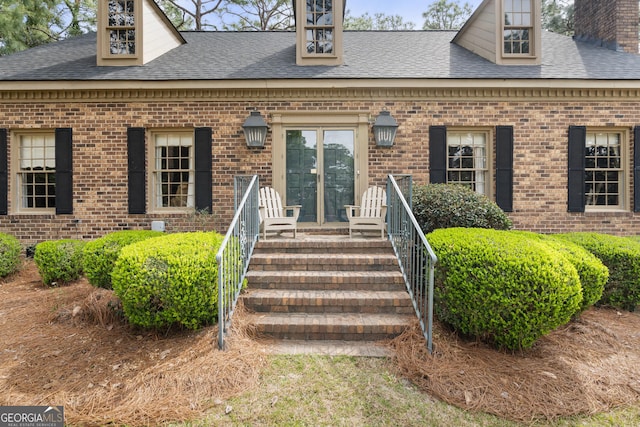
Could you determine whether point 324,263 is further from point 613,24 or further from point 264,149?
point 613,24

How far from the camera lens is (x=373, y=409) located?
244 cm

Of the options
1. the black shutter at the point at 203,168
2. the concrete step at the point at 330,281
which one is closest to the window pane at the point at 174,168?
the black shutter at the point at 203,168

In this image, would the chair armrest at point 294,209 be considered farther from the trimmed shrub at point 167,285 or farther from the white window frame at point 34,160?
the white window frame at point 34,160

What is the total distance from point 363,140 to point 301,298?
12.6 ft

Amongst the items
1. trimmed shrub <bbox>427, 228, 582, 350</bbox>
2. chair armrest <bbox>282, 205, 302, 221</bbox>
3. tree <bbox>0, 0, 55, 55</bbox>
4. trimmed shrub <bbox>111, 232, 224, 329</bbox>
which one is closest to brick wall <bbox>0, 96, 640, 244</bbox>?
chair armrest <bbox>282, 205, 302, 221</bbox>

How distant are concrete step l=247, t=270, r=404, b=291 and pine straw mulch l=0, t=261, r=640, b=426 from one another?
63cm

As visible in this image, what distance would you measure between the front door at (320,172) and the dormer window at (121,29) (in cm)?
402

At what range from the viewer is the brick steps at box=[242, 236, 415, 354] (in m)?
3.32

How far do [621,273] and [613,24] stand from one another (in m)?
6.88

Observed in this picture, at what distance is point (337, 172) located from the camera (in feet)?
21.6

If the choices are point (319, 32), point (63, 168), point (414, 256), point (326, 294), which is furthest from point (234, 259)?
point (319, 32)

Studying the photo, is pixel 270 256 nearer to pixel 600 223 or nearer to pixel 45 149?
pixel 45 149

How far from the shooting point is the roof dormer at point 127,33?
6.89 m

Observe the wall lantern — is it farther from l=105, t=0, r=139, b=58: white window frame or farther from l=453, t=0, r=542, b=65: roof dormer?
l=105, t=0, r=139, b=58: white window frame
